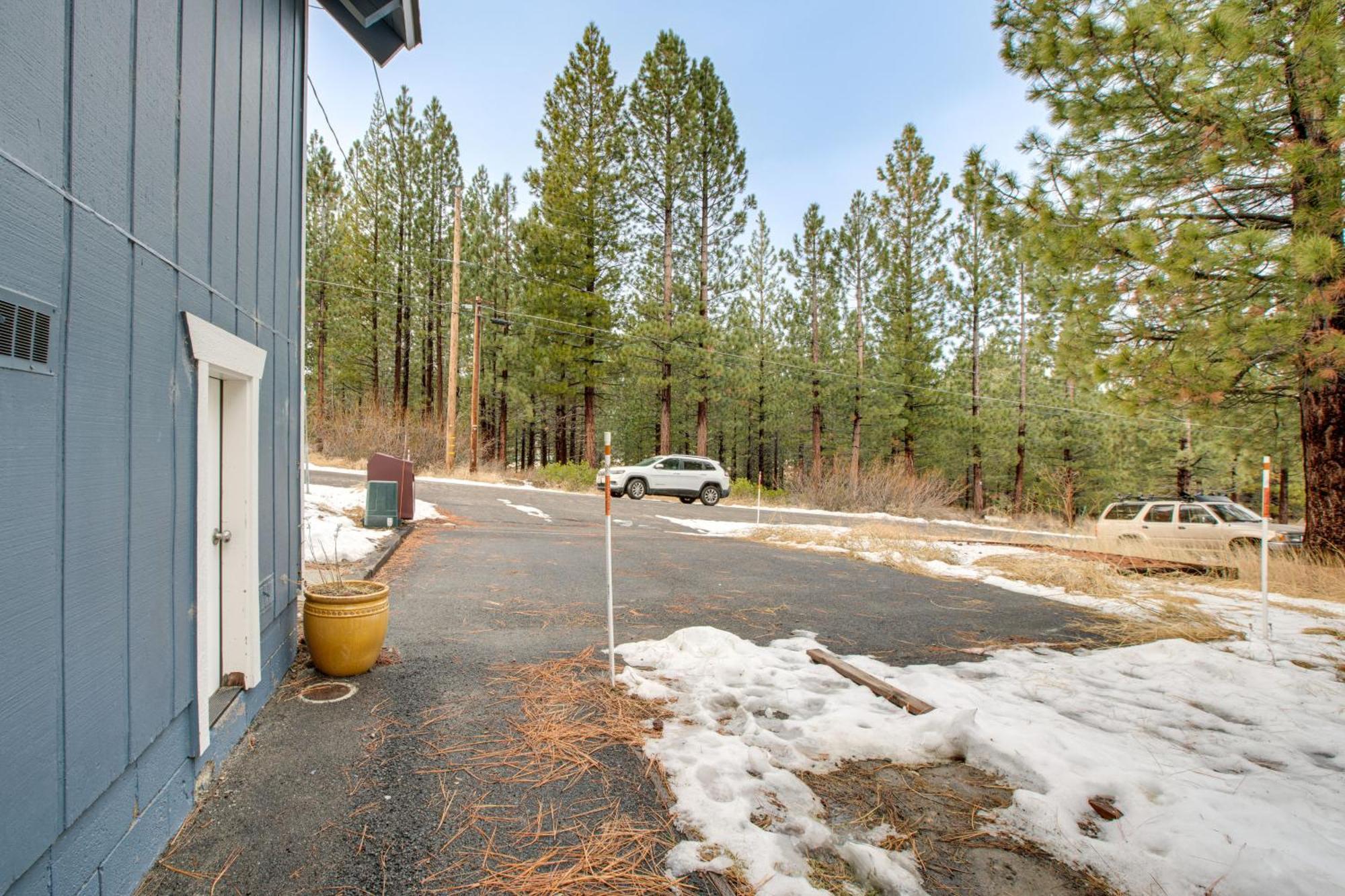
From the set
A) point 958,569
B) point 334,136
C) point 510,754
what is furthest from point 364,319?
point 510,754

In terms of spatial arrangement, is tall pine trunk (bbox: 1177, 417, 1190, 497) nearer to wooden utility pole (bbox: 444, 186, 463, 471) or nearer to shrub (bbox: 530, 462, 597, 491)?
shrub (bbox: 530, 462, 597, 491)

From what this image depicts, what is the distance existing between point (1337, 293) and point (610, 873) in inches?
328

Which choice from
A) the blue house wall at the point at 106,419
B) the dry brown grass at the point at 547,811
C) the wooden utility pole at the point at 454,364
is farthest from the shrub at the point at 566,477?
the blue house wall at the point at 106,419

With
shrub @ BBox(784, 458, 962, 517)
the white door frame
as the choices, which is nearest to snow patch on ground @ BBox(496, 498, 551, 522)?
the white door frame

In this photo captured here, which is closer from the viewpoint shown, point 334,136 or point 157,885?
point 157,885

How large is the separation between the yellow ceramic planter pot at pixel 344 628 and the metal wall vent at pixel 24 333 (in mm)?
2391

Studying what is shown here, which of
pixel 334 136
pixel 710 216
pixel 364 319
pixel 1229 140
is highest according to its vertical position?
pixel 710 216

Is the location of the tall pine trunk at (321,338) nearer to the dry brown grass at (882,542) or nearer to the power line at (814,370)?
the power line at (814,370)

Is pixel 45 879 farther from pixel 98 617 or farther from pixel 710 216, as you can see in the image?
pixel 710 216

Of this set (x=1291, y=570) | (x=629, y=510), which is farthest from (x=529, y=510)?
(x=1291, y=570)

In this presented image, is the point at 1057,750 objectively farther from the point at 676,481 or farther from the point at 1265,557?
the point at 676,481

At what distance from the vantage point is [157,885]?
200 cm

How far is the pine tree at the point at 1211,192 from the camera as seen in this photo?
638cm

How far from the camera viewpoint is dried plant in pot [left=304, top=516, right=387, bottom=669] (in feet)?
12.0
